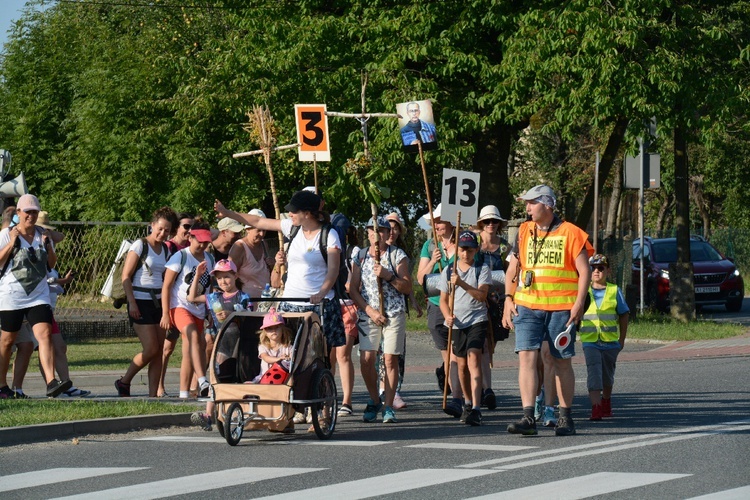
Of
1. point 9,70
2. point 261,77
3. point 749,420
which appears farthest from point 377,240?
point 9,70

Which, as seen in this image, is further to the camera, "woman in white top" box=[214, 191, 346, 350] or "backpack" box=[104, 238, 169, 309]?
"backpack" box=[104, 238, 169, 309]

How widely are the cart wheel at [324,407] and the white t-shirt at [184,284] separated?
265 centimetres

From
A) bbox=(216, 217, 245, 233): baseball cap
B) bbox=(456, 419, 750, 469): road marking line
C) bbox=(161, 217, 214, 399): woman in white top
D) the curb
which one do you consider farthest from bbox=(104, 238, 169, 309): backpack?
bbox=(456, 419, 750, 469): road marking line

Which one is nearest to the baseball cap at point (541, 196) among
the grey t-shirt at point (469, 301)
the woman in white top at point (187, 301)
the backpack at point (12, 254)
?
the grey t-shirt at point (469, 301)

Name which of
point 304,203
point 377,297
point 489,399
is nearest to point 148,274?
point 377,297

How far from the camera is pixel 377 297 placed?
1200cm

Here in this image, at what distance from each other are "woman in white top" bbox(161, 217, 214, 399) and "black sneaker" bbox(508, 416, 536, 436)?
341cm

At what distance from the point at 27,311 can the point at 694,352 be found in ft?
36.5

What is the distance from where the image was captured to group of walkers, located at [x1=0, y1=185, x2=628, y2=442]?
10688 mm

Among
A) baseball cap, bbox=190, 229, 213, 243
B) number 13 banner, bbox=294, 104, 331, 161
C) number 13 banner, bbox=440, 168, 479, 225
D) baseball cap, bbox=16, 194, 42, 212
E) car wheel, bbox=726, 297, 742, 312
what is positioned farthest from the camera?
car wheel, bbox=726, 297, 742, 312

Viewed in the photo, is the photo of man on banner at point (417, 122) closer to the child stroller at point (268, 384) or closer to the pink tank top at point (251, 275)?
the pink tank top at point (251, 275)

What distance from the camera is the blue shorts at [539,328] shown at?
10.6m

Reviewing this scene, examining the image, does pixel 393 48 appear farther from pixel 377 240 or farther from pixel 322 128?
pixel 377 240

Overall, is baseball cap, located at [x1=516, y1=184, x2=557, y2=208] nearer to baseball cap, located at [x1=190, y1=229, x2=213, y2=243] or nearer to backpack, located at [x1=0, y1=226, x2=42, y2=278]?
baseball cap, located at [x1=190, y1=229, x2=213, y2=243]
